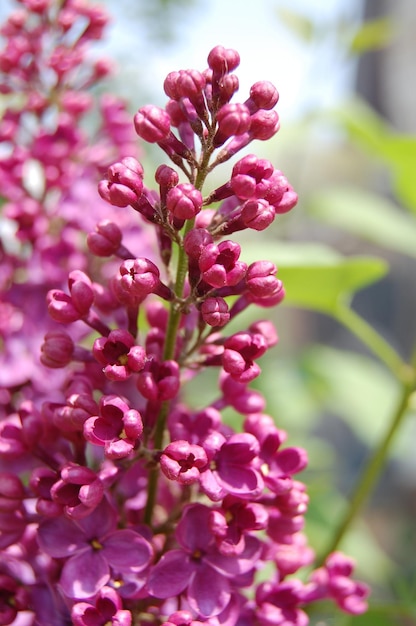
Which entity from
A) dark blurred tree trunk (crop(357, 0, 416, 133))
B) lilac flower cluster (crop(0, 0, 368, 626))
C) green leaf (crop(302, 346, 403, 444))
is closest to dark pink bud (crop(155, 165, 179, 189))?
lilac flower cluster (crop(0, 0, 368, 626))

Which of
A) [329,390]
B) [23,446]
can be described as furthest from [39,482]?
[329,390]

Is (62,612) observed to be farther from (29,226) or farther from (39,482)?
(29,226)

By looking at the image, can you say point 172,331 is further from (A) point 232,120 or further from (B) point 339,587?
(B) point 339,587

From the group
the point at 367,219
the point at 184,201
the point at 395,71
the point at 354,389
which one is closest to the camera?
the point at 184,201

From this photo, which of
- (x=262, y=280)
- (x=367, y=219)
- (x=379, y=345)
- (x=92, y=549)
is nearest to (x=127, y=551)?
(x=92, y=549)

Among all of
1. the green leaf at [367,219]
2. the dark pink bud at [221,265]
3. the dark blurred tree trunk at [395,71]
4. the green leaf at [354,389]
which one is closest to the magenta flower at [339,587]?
the dark pink bud at [221,265]

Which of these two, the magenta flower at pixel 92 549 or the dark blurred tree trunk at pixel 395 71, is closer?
the magenta flower at pixel 92 549

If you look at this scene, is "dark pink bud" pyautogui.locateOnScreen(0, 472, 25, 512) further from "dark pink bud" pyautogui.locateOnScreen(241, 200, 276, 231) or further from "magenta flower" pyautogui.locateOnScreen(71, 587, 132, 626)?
"dark pink bud" pyautogui.locateOnScreen(241, 200, 276, 231)

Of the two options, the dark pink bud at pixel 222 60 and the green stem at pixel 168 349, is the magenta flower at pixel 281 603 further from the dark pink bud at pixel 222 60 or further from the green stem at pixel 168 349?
the dark pink bud at pixel 222 60
